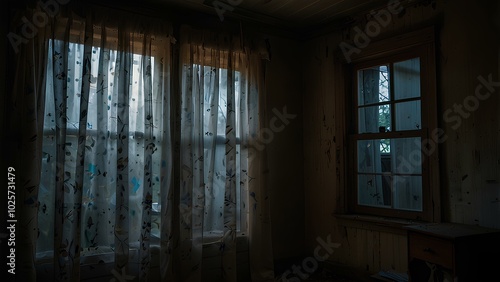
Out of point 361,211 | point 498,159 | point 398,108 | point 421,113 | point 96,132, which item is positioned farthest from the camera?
point 361,211

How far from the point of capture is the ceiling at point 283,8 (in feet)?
9.82

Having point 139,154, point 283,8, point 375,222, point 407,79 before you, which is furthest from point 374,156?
point 139,154

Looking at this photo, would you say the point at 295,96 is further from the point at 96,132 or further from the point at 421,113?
the point at 96,132

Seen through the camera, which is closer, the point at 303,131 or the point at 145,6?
the point at 145,6

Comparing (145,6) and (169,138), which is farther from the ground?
(145,6)

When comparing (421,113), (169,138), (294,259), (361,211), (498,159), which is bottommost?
(294,259)

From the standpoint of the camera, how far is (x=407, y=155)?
2.94 m

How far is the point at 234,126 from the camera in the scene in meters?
3.17

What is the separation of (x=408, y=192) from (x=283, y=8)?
6.65ft

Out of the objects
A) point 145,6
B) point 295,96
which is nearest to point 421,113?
point 295,96

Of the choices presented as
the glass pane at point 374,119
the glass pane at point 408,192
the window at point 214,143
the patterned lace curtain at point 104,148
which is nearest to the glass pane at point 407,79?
the glass pane at point 374,119

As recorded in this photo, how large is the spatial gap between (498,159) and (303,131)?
6.18 feet

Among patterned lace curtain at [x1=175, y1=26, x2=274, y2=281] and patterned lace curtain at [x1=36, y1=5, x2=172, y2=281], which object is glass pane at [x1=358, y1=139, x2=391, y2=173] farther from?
patterned lace curtain at [x1=36, y1=5, x2=172, y2=281]

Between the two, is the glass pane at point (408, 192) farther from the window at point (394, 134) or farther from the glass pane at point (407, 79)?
the glass pane at point (407, 79)
